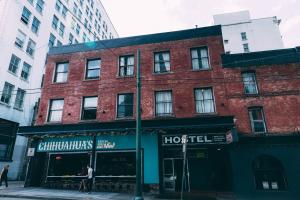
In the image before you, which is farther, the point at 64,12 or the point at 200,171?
the point at 64,12

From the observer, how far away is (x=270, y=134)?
15.0 metres

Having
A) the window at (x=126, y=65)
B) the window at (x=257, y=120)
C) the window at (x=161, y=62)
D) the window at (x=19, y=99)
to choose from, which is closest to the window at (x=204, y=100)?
the window at (x=257, y=120)

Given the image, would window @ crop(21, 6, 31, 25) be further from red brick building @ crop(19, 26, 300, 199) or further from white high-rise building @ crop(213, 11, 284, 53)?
white high-rise building @ crop(213, 11, 284, 53)

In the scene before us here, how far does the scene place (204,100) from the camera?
1689 centimetres

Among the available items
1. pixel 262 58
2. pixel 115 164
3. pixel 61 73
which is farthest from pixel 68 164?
pixel 262 58

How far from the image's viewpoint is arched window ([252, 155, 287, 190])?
1441cm

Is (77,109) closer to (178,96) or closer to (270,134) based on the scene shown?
(178,96)

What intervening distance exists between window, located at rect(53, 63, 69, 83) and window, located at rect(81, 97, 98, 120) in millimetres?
3183

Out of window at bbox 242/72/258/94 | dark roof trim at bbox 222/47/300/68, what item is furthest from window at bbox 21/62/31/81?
window at bbox 242/72/258/94

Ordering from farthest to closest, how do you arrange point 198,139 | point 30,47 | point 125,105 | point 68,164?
point 30,47
point 125,105
point 68,164
point 198,139

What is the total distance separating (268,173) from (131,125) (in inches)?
380

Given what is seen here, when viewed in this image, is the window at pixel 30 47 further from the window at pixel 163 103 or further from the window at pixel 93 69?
the window at pixel 163 103

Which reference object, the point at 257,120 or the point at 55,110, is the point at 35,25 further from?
the point at 257,120

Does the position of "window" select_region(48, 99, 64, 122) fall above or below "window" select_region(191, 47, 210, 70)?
below
